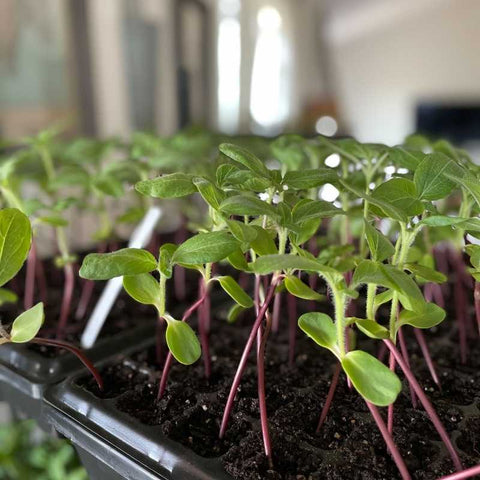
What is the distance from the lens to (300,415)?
506mm

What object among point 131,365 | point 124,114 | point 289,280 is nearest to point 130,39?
point 124,114

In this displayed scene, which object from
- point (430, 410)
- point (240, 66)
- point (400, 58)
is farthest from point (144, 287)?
point (400, 58)

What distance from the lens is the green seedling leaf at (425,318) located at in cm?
42

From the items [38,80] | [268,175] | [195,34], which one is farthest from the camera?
[195,34]

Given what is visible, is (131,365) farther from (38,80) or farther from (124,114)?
(124,114)

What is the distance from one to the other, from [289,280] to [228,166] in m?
0.12

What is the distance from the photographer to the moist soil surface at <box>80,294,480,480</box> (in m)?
0.43

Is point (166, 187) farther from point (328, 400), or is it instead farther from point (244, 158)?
point (328, 400)

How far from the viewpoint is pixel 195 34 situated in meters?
2.87

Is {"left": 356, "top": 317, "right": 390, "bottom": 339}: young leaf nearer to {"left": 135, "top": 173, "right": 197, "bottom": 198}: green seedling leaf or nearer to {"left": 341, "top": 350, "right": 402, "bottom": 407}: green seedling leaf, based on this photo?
{"left": 341, "top": 350, "right": 402, "bottom": 407}: green seedling leaf

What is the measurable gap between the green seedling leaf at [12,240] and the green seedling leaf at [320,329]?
0.79ft

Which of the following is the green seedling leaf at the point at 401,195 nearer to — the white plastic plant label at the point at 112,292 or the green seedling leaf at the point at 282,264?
the green seedling leaf at the point at 282,264

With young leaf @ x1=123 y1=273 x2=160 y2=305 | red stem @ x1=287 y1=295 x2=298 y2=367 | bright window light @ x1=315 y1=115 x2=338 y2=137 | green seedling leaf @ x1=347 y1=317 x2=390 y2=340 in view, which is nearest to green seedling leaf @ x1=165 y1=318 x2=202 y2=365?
young leaf @ x1=123 y1=273 x2=160 y2=305

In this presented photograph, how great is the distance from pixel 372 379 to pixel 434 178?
18cm
